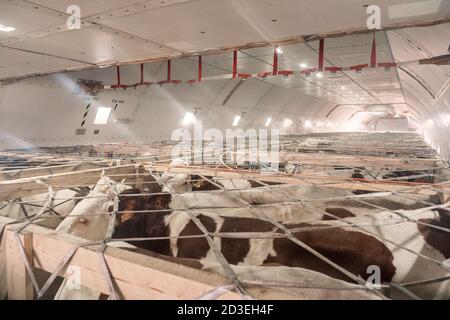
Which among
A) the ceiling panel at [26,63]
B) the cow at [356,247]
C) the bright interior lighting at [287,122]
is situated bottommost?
the cow at [356,247]

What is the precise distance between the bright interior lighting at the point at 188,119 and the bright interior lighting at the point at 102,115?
11.6 feet

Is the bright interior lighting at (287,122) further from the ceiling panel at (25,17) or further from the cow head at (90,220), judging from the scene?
the ceiling panel at (25,17)

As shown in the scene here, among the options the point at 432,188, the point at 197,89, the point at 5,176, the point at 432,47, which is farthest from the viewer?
the point at 197,89

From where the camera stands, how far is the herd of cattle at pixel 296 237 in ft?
7.36

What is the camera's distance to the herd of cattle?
2242 millimetres

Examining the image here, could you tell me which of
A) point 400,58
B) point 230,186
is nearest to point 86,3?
point 230,186

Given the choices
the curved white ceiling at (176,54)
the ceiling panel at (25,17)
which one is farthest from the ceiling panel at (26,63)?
the ceiling panel at (25,17)

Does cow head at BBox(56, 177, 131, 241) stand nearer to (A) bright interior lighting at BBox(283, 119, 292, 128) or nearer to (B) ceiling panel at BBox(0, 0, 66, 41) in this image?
(B) ceiling panel at BBox(0, 0, 66, 41)

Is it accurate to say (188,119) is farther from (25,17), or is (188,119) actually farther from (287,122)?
Answer: (287,122)

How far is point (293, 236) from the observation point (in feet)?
9.28

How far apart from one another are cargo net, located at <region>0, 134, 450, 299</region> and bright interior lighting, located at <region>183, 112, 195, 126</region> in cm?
741

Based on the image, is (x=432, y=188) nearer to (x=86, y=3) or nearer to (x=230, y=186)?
(x=230, y=186)
